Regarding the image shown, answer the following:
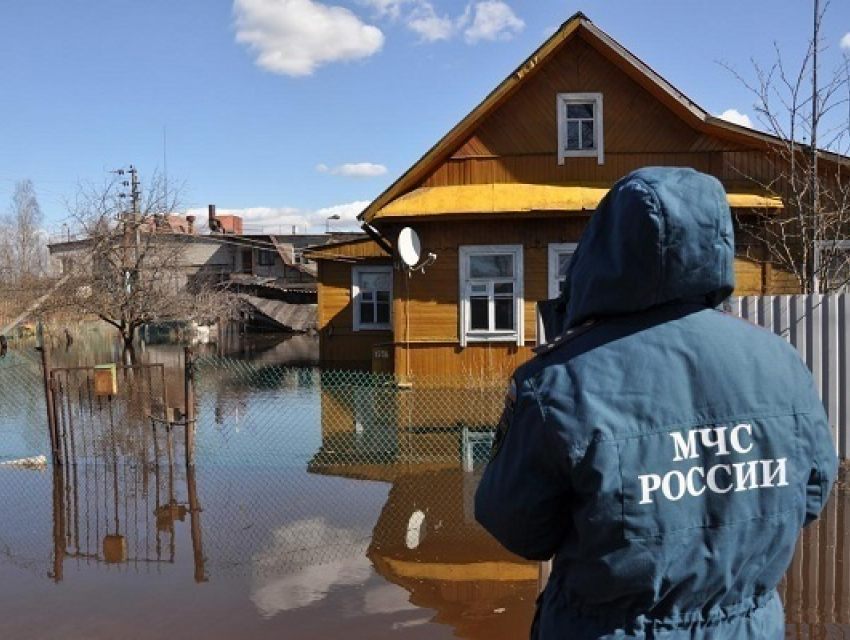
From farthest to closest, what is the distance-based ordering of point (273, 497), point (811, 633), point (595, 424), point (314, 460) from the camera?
point (314, 460) → point (273, 497) → point (811, 633) → point (595, 424)

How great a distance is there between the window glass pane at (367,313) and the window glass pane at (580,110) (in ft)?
24.5

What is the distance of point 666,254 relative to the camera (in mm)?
1601

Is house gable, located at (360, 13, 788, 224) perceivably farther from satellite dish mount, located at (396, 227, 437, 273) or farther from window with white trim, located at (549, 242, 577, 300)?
window with white trim, located at (549, 242, 577, 300)

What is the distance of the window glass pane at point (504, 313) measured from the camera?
13586mm

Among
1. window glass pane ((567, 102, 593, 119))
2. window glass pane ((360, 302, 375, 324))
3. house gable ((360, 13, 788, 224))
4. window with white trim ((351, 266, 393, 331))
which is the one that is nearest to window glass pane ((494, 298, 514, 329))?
house gable ((360, 13, 788, 224))

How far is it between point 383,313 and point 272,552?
44.7 ft

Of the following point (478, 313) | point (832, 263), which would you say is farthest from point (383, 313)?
point (832, 263)

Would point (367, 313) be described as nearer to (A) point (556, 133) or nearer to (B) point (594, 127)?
(A) point (556, 133)

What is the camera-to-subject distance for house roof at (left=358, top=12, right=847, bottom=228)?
13.0 m

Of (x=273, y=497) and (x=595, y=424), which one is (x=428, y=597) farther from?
(x=595, y=424)

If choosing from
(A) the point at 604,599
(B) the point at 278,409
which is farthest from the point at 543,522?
(B) the point at 278,409

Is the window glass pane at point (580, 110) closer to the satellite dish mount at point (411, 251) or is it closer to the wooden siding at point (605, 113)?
the wooden siding at point (605, 113)

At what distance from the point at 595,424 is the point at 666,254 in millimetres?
389

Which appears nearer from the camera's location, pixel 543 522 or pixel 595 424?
pixel 595 424
